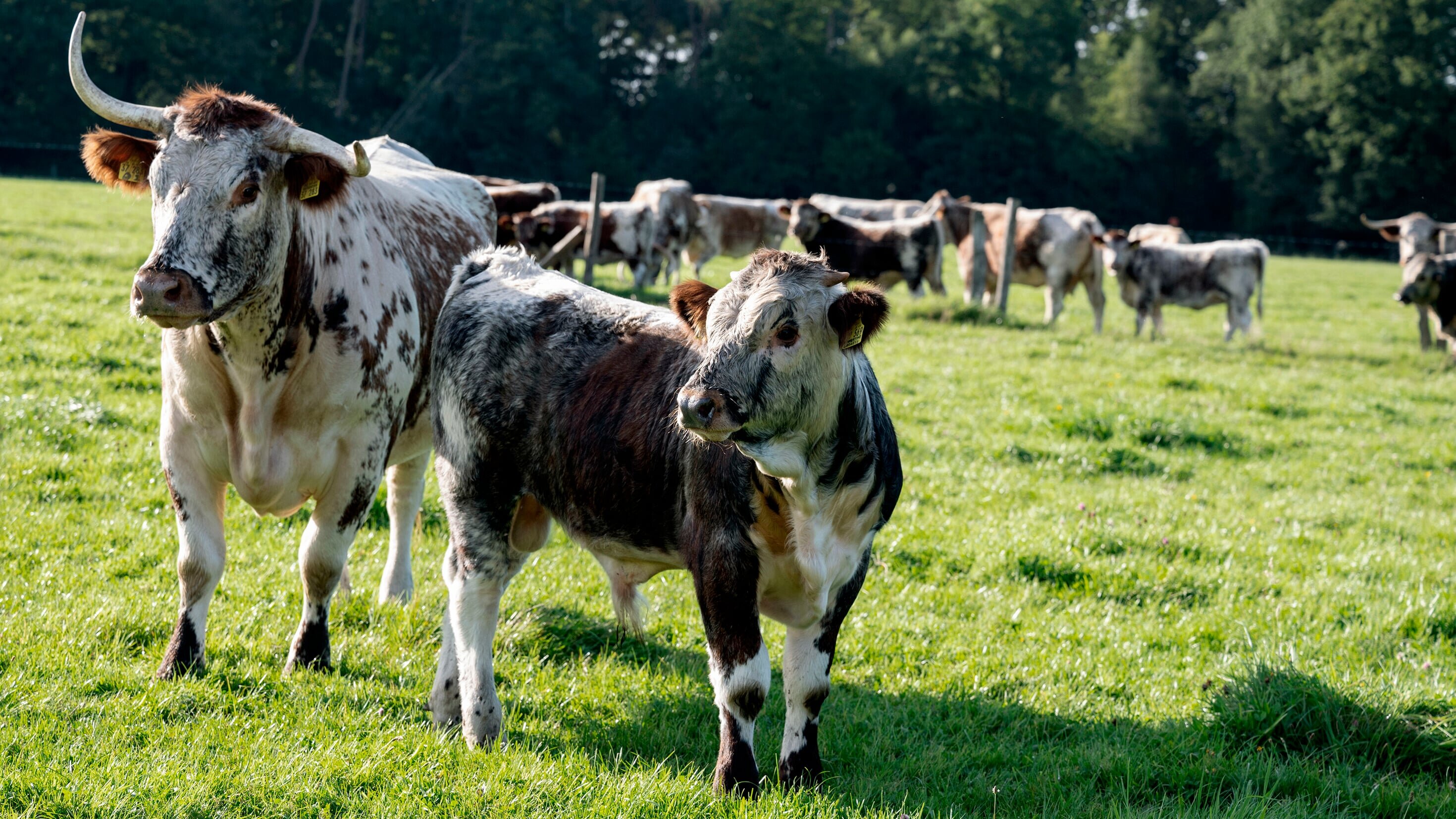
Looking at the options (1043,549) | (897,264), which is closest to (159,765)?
(1043,549)

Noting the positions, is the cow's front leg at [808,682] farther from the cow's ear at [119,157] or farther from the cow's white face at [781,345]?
the cow's ear at [119,157]

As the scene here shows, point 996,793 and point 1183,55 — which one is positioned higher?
point 1183,55

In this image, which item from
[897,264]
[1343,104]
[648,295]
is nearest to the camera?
[648,295]

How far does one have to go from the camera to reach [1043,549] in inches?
260

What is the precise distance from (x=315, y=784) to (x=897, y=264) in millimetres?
17416

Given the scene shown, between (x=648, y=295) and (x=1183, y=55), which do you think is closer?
(x=648, y=295)

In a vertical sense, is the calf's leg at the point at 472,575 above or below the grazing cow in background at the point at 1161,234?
below

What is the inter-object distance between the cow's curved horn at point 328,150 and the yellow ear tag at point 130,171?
64 cm

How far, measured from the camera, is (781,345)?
3.39 meters

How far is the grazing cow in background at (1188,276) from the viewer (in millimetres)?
19281

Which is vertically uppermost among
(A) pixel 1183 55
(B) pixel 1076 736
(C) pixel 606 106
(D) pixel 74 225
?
(A) pixel 1183 55

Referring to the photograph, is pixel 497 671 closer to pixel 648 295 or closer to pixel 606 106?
pixel 648 295

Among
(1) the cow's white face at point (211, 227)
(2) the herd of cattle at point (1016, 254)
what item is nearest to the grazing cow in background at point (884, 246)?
(2) the herd of cattle at point (1016, 254)

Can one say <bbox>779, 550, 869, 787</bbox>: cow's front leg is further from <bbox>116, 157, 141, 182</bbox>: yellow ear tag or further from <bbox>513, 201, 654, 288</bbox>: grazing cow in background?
<bbox>513, 201, 654, 288</bbox>: grazing cow in background
